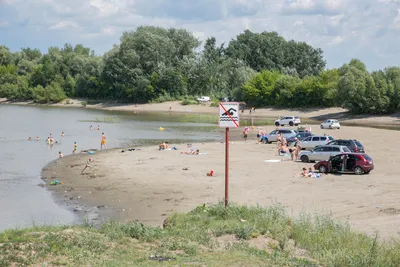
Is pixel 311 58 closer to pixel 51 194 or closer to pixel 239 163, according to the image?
pixel 239 163

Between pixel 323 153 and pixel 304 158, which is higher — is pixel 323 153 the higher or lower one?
the higher one

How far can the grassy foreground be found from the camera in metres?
12.0

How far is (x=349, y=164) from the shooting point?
3212cm

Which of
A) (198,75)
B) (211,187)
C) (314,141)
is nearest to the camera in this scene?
(211,187)

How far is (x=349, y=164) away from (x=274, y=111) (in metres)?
73.8

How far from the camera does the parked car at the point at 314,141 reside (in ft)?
149

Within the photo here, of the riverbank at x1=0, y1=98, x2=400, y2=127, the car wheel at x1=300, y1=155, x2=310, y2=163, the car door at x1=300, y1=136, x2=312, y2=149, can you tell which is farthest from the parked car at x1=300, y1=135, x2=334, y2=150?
the riverbank at x1=0, y1=98, x2=400, y2=127

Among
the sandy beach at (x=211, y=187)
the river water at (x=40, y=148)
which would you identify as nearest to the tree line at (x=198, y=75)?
the river water at (x=40, y=148)

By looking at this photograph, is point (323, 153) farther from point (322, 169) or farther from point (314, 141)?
point (314, 141)

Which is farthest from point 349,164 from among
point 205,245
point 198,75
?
point 198,75

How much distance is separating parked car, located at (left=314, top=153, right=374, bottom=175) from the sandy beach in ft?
2.09

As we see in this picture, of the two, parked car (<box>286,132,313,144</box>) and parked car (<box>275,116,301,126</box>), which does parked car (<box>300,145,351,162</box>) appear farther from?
parked car (<box>275,116,301,126</box>)

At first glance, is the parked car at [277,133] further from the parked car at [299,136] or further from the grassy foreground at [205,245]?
the grassy foreground at [205,245]

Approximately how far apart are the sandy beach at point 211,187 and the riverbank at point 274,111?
1662 inches
